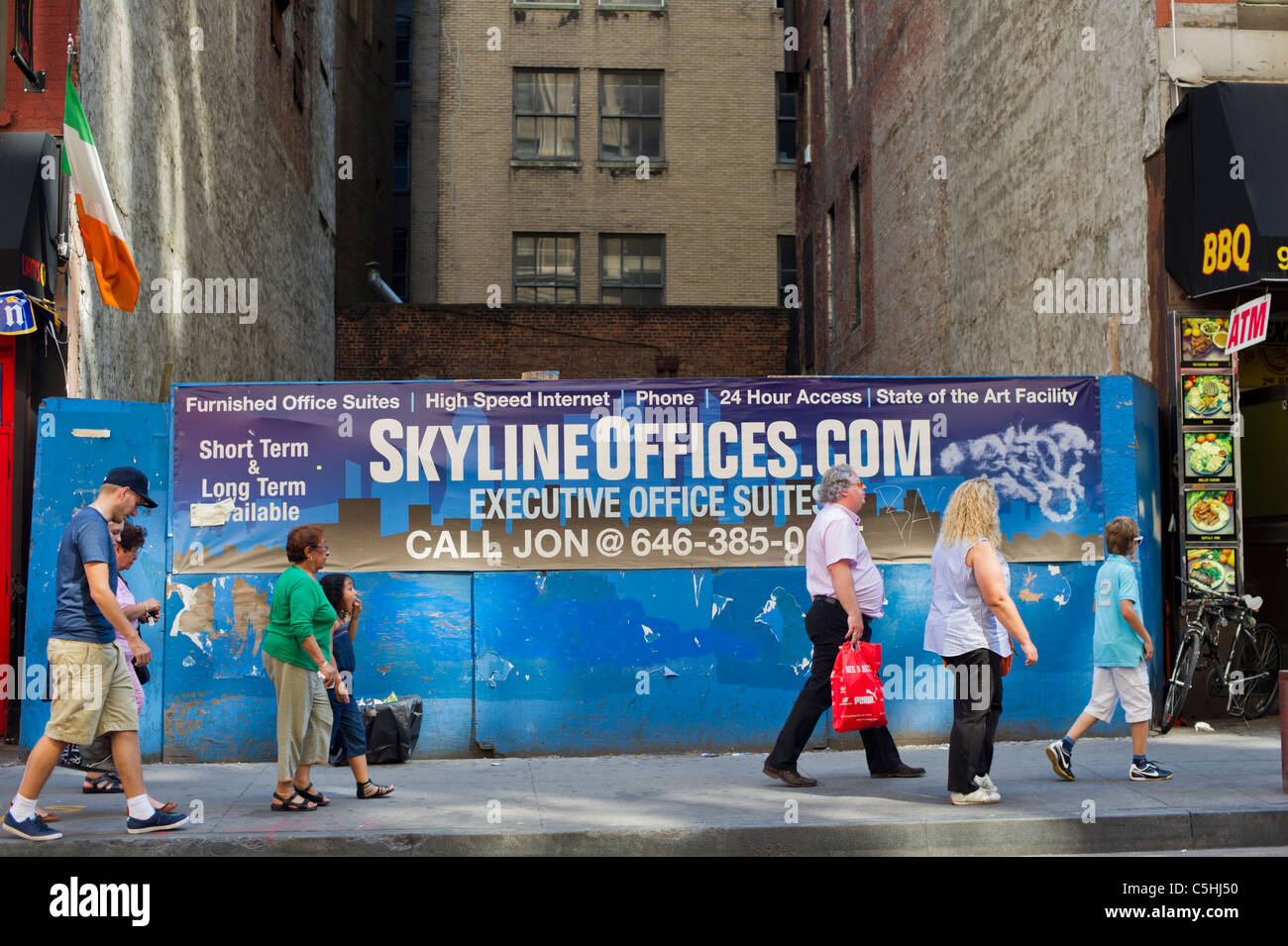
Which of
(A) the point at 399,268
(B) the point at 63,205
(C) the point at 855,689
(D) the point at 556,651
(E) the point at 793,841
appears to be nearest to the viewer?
(E) the point at 793,841

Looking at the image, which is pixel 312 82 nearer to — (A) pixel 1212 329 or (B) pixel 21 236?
(B) pixel 21 236

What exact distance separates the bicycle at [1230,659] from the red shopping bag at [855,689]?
11.8ft

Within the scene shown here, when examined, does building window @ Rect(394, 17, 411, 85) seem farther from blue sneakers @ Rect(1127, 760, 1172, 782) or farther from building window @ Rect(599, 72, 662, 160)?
blue sneakers @ Rect(1127, 760, 1172, 782)

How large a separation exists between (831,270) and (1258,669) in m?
14.3

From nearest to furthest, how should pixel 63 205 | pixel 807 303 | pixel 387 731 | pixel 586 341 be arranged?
pixel 387 731 → pixel 63 205 → pixel 807 303 → pixel 586 341

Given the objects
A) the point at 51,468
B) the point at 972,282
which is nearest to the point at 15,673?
the point at 51,468

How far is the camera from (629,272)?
3097 centimetres

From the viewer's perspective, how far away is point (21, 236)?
31.0 feet

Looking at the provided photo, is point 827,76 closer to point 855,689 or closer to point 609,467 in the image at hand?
point 609,467

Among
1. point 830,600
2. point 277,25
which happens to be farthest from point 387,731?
point 277,25

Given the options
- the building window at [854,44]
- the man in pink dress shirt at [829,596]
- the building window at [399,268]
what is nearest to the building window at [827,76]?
the building window at [854,44]

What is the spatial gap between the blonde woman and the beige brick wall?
24.1m
